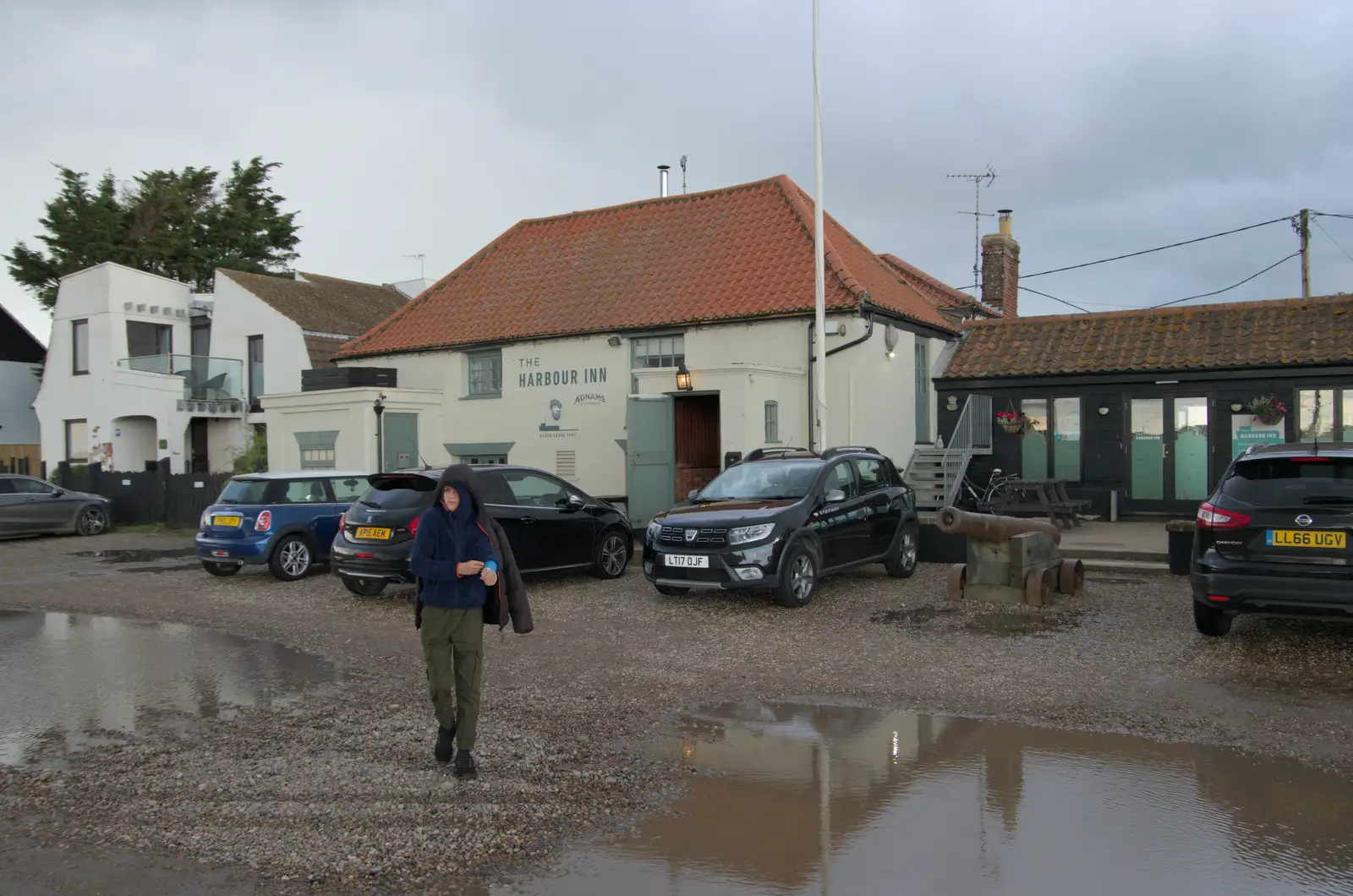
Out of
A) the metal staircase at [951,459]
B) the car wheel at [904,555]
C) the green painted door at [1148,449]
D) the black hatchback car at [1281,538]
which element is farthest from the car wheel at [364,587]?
the green painted door at [1148,449]

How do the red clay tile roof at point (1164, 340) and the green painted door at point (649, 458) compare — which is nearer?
the green painted door at point (649, 458)

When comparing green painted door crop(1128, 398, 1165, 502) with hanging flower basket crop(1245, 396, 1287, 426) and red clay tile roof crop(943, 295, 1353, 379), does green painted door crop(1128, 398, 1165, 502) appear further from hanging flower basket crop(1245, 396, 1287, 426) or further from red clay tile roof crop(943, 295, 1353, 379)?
hanging flower basket crop(1245, 396, 1287, 426)

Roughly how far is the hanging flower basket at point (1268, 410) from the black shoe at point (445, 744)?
1668 centimetres

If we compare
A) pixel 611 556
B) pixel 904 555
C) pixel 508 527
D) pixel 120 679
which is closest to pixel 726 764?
pixel 120 679

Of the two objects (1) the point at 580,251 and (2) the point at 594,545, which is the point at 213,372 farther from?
(2) the point at 594,545

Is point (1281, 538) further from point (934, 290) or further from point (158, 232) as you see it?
point (158, 232)

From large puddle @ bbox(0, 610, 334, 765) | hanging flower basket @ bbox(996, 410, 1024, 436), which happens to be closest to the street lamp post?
large puddle @ bbox(0, 610, 334, 765)

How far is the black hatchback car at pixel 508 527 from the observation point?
11.7 m

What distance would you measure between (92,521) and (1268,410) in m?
24.1

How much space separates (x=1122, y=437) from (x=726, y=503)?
1083 centimetres

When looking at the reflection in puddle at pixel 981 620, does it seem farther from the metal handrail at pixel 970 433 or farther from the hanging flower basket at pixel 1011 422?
the hanging flower basket at pixel 1011 422

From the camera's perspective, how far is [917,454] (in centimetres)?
2000

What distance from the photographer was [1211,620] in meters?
8.93

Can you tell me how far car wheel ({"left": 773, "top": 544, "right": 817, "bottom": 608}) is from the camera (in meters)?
10.7
